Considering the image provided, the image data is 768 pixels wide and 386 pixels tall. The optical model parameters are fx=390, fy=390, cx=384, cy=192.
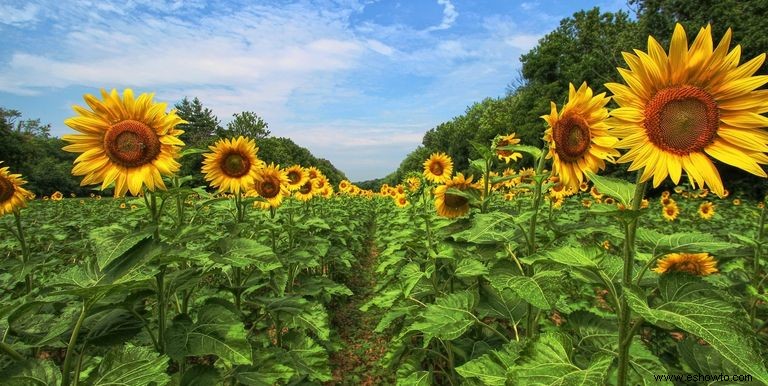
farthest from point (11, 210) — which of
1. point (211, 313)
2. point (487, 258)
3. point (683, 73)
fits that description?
point (683, 73)

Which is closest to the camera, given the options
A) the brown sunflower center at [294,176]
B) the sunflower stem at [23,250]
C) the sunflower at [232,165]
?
the sunflower stem at [23,250]

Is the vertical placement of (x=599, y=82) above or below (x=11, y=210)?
above

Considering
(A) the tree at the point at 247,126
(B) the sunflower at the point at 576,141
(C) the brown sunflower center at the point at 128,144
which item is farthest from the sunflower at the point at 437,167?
(A) the tree at the point at 247,126

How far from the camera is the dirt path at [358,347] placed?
15.0 ft

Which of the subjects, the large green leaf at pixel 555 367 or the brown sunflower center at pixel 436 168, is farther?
the brown sunflower center at pixel 436 168

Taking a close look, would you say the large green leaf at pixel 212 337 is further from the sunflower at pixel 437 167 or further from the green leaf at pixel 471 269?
the sunflower at pixel 437 167

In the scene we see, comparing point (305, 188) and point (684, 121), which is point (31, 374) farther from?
point (305, 188)

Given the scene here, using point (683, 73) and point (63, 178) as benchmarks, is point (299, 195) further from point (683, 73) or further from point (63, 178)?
point (63, 178)

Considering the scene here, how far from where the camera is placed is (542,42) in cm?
3934

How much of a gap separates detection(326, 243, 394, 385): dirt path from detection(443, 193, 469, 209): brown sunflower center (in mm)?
1643

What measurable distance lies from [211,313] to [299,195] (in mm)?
4442

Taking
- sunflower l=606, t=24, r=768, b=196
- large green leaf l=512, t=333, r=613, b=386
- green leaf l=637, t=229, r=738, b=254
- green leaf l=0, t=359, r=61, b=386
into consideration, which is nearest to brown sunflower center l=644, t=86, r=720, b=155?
sunflower l=606, t=24, r=768, b=196

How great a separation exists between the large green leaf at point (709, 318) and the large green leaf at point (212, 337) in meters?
1.67

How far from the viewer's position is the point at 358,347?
5438 mm
